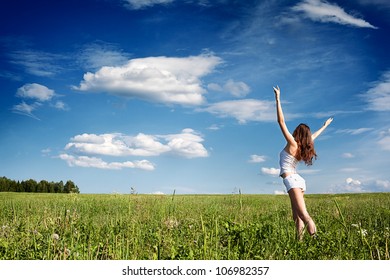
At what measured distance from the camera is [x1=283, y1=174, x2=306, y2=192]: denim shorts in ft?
21.7

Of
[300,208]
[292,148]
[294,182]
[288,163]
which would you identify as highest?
[292,148]

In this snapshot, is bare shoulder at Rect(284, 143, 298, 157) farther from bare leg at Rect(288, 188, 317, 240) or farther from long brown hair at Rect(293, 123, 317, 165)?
bare leg at Rect(288, 188, 317, 240)

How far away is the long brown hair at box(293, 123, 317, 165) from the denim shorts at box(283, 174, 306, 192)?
272 mm

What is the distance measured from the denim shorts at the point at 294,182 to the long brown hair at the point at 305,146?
27 cm

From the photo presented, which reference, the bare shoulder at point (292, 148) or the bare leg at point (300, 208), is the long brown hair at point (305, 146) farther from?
the bare leg at point (300, 208)

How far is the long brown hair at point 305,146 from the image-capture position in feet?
21.6

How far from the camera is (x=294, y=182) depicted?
6.63 m

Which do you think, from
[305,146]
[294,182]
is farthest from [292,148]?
[294,182]

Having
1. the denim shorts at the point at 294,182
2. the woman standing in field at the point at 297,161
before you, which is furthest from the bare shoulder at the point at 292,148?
the denim shorts at the point at 294,182

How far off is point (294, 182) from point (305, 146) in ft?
1.91

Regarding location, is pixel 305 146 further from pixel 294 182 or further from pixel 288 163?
pixel 294 182

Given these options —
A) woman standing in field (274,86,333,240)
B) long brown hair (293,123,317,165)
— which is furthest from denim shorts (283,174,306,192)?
long brown hair (293,123,317,165)
